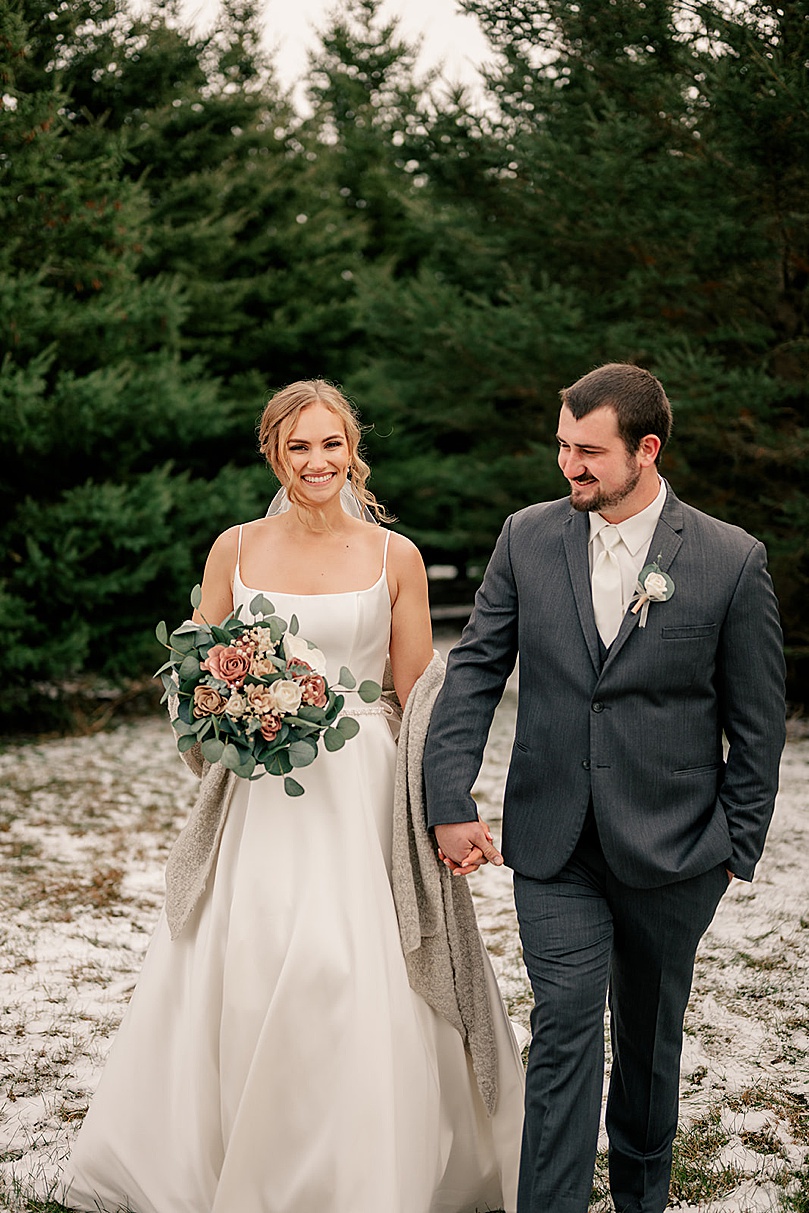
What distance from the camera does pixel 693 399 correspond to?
954cm

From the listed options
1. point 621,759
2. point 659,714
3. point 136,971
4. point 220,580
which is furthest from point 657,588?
point 136,971

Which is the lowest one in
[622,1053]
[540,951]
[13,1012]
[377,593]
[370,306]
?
[13,1012]

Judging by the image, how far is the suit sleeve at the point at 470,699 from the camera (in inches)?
113

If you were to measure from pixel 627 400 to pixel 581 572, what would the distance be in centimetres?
43

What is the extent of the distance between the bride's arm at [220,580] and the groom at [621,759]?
89cm

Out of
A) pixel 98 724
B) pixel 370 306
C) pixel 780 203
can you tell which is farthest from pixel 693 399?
pixel 98 724

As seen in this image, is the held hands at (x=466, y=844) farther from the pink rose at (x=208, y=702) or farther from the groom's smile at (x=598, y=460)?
the groom's smile at (x=598, y=460)

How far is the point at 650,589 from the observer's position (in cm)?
264

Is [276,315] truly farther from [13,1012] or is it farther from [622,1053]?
[622,1053]

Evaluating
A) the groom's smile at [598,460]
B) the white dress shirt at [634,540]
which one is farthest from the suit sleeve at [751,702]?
the groom's smile at [598,460]

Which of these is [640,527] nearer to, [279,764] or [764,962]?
[279,764]

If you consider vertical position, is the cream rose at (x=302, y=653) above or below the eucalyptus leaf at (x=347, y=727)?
above

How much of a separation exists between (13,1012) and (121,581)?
5801 mm

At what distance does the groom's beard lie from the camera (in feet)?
8.86
